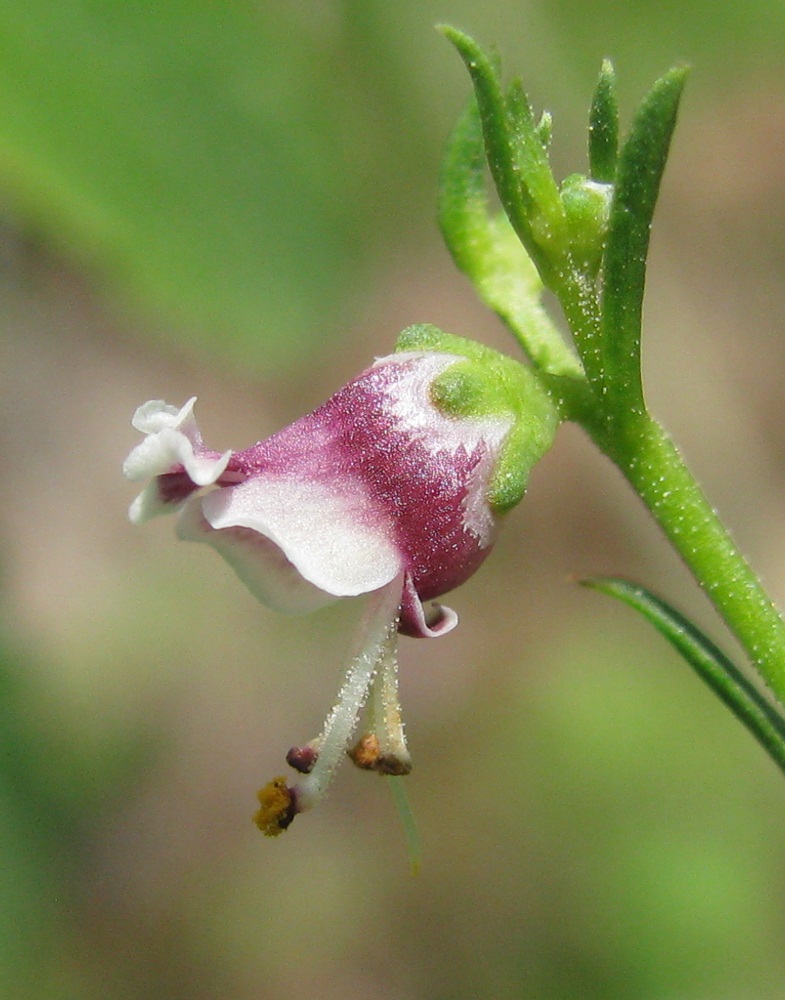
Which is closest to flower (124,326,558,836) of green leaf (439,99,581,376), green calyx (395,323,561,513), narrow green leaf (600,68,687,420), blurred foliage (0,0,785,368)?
green calyx (395,323,561,513)

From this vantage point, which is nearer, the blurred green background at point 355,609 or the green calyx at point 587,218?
the green calyx at point 587,218

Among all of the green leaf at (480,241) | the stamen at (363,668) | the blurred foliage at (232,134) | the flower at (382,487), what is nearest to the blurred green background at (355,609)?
the blurred foliage at (232,134)

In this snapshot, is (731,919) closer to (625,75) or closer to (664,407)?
(664,407)

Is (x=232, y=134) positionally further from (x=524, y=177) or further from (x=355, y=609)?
(x=355, y=609)

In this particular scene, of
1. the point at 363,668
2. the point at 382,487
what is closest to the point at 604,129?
the point at 382,487

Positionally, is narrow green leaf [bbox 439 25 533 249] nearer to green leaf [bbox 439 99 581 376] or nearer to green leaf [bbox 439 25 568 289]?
green leaf [bbox 439 25 568 289]

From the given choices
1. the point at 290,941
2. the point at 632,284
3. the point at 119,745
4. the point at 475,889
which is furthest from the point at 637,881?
the point at 632,284

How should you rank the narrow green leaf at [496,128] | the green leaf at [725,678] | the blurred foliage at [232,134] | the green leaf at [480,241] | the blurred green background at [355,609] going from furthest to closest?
the blurred green background at [355,609] < the blurred foliage at [232,134] < the green leaf at [480,241] < the green leaf at [725,678] < the narrow green leaf at [496,128]

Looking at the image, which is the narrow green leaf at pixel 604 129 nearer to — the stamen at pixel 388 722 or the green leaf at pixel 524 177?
the green leaf at pixel 524 177
